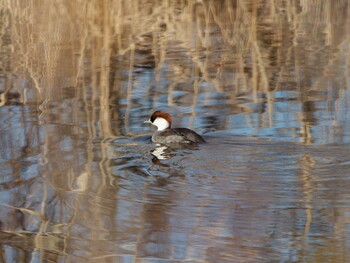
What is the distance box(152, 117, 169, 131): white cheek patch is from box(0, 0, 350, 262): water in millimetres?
174

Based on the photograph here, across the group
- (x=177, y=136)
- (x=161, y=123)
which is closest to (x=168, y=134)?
(x=177, y=136)

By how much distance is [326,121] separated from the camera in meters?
8.80

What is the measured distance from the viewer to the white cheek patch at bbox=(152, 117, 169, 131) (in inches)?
340

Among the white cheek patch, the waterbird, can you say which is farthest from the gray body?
the white cheek patch

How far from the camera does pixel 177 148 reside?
8.15 meters

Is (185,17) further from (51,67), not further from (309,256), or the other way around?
(309,256)

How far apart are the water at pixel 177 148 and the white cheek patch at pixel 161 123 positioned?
0.57ft

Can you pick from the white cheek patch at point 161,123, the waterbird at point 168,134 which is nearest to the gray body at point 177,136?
the waterbird at point 168,134

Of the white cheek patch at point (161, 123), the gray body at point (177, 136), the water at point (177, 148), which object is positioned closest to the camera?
the water at point (177, 148)

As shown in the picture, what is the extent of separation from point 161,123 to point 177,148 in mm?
622

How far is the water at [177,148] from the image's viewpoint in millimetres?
5844

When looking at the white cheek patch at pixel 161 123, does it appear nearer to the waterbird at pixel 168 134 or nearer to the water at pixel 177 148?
the waterbird at pixel 168 134

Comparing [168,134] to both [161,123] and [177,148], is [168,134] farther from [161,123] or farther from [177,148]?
[161,123]

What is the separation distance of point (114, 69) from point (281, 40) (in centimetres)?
300
